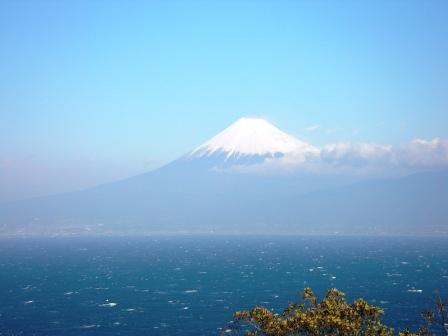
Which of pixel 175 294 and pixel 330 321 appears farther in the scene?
pixel 175 294

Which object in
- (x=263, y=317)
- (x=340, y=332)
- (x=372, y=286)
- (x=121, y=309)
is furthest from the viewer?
(x=372, y=286)

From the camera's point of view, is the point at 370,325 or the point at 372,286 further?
the point at 372,286

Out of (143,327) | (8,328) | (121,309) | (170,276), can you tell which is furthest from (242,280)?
(8,328)

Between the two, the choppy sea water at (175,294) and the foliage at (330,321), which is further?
the choppy sea water at (175,294)

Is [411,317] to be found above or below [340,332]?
below

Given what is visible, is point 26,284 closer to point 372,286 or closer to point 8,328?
point 8,328

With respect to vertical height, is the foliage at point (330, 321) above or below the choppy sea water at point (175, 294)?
above

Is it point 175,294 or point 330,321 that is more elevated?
point 330,321

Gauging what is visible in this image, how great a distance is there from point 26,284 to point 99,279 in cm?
2195

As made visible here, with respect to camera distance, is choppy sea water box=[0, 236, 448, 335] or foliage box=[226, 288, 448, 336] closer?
foliage box=[226, 288, 448, 336]

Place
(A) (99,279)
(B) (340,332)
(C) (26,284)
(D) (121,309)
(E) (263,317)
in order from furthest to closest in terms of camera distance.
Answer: (A) (99,279) < (C) (26,284) < (D) (121,309) < (E) (263,317) < (B) (340,332)

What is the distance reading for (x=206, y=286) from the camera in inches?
6127

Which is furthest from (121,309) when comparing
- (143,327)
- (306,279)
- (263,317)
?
(263,317)

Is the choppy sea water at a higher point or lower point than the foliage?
lower
